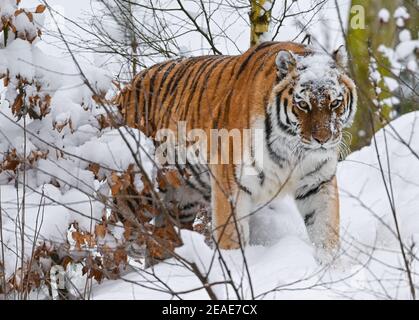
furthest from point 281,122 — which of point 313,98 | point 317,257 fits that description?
point 317,257

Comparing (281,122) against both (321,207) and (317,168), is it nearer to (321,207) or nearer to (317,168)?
(317,168)

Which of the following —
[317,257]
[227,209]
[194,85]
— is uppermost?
[194,85]

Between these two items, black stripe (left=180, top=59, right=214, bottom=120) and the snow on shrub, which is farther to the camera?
black stripe (left=180, top=59, right=214, bottom=120)

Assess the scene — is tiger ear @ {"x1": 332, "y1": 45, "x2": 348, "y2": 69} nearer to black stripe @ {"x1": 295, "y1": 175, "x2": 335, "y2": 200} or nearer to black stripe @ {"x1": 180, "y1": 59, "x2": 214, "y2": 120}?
black stripe @ {"x1": 295, "y1": 175, "x2": 335, "y2": 200}

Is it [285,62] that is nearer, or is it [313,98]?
[313,98]

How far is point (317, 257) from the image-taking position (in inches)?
172

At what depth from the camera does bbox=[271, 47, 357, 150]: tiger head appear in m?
4.25

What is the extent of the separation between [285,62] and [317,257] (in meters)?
1.11

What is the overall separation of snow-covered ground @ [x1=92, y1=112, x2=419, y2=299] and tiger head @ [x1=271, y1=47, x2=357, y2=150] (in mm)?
297

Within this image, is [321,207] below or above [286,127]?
below

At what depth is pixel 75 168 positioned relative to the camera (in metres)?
4.23

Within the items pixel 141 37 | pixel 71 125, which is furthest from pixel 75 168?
pixel 141 37

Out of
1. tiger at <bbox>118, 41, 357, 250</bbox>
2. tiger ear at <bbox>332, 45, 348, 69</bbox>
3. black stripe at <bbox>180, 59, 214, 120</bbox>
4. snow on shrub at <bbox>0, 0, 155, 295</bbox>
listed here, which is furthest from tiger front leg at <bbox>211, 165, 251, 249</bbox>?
tiger ear at <bbox>332, 45, 348, 69</bbox>
